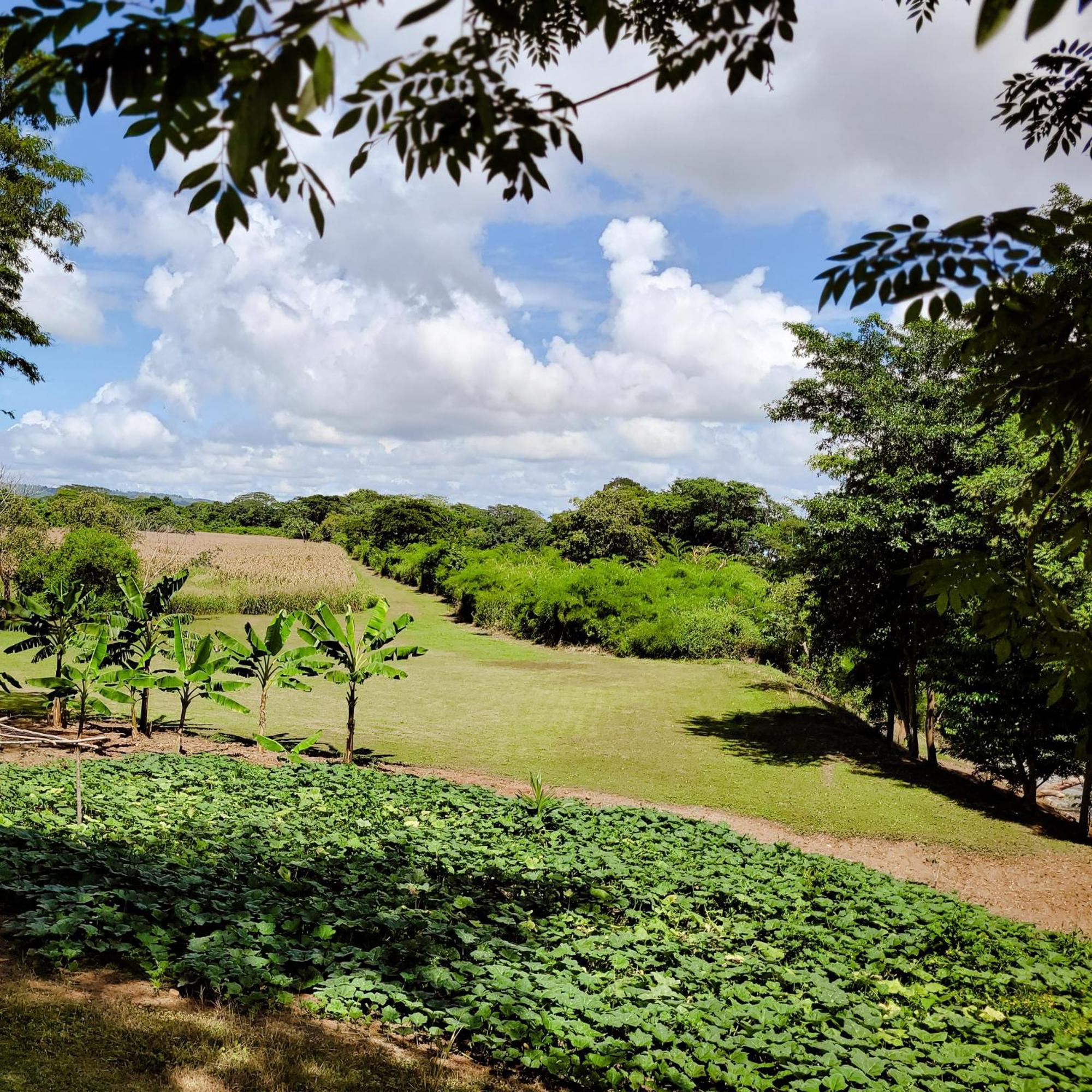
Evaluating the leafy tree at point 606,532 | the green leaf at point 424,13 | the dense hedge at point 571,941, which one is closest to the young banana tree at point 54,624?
the dense hedge at point 571,941

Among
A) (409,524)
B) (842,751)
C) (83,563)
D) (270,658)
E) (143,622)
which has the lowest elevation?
(842,751)

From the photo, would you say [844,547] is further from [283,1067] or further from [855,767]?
[283,1067]

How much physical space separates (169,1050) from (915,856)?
9171mm

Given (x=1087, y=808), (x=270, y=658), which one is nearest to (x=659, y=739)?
(x=1087, y=808)

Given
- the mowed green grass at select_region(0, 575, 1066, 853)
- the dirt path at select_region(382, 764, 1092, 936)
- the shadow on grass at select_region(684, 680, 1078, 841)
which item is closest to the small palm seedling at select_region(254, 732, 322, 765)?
the dirt path at select_region(382, 764, 1092, 936)

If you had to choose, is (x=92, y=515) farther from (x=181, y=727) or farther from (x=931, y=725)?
(x=931, y=725)

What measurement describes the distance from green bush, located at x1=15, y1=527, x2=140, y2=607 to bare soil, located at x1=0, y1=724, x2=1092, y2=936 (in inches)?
477

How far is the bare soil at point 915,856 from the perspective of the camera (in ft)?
28.0

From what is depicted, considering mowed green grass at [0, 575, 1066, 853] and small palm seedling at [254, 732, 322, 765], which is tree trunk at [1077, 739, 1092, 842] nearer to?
mowed green grass at [0, 575, 1066, 853]

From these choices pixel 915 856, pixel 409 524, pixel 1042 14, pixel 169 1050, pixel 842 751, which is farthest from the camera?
pixel 409 524

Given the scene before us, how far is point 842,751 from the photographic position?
48.2ft

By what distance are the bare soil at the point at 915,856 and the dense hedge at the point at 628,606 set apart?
9.72 metres

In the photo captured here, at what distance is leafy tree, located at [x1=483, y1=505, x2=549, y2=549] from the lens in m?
63.2

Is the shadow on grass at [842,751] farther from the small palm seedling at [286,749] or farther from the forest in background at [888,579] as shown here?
the small palm seedling at [286,749]
